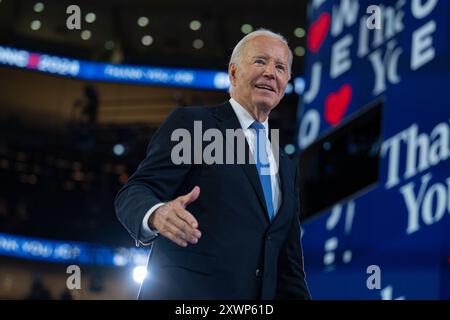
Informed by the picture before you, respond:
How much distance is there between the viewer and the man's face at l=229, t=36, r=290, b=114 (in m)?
1.87

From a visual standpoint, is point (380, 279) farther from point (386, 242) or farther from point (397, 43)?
point (397, 43)

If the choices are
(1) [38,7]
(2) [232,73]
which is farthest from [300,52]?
(2) [232,73]

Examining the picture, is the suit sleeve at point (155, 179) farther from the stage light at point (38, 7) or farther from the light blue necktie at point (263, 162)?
the stage light at point (38, 7)

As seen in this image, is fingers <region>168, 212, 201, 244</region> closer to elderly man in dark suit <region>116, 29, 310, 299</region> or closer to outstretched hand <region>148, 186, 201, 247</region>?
outstretched hand <region>148, 186, 201, 247</region>

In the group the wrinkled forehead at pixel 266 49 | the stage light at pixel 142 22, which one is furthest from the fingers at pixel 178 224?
the stage light at pixel 142 22

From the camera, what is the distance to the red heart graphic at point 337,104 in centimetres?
555

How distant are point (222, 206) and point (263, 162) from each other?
6.5 inches

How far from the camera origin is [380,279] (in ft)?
14.9

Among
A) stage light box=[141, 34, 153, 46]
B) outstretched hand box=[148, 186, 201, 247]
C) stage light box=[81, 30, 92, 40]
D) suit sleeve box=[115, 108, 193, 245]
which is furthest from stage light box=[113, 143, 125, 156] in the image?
outstretched hand box=[148, 186, 201, 247]

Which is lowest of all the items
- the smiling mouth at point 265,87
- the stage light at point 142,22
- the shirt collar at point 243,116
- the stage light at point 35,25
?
the shirt collar at point 243,116

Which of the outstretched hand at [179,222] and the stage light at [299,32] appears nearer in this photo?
the outstretched hand at [179,222]

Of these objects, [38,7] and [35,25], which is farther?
[38,7]

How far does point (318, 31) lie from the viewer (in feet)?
19.5

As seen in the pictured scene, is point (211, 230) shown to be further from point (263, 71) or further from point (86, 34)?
point (86, 34)
